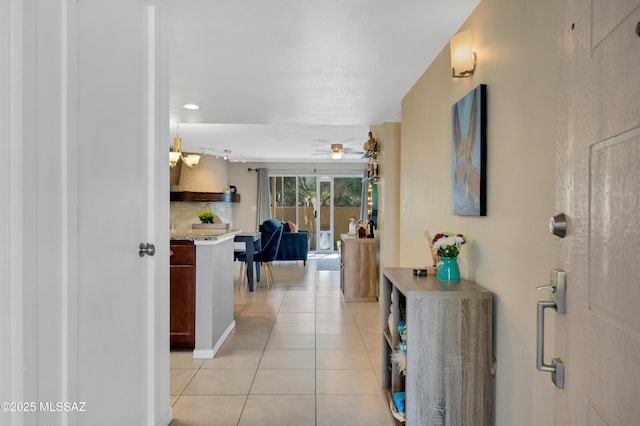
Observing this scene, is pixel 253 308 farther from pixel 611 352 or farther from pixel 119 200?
pixel 611 352

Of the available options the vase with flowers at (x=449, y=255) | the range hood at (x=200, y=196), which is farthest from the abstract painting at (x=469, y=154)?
the range hood at (x=200, y=196)

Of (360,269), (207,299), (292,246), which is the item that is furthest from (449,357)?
(292,246)

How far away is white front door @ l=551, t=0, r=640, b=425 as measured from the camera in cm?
64

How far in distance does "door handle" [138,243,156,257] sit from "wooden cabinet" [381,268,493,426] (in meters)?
1.20

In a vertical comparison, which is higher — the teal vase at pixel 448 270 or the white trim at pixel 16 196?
the white trim at pixel 16 196

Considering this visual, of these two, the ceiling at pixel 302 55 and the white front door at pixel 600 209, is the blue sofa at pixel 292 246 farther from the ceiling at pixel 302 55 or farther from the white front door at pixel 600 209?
the white front door at pixel 600 209

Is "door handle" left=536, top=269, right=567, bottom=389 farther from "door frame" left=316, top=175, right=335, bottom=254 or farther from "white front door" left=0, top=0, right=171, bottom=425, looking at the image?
"door frame" left=316, top=175, right=335, bottom=254

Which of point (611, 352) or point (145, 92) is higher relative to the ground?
point (145, 92)

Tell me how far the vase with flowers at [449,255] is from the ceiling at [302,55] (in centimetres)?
121

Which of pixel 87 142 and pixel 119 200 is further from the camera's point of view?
pixel 119 200

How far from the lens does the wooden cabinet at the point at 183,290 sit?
323cm

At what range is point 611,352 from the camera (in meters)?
0.68

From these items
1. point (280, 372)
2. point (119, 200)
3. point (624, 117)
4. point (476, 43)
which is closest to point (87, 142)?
point (119, 200)

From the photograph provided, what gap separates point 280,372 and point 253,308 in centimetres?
200
